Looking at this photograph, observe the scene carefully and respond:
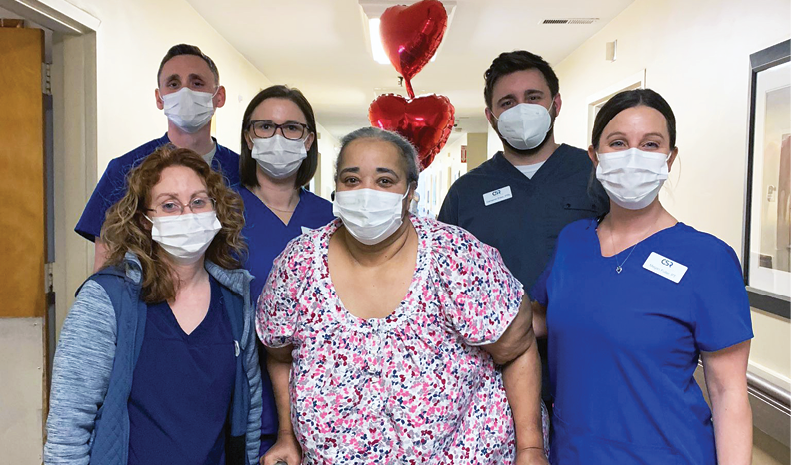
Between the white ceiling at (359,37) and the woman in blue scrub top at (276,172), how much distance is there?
2347mm

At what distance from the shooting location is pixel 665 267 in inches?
47.7

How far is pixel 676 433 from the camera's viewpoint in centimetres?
118

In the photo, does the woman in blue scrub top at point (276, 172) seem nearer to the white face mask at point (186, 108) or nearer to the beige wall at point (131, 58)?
the white face mask at point (186, 108)

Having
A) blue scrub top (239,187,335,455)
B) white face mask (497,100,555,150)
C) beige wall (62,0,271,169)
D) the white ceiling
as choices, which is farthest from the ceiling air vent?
blue scrub top (239,187,335,455)

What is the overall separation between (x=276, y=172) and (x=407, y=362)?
863 mm

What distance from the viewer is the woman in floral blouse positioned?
120cm

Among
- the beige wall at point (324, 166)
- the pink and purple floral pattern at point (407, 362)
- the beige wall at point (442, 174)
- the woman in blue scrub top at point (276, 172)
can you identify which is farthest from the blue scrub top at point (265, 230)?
the beige wall at point (442, 174)

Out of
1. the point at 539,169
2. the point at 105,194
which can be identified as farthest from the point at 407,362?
the point at 105,194

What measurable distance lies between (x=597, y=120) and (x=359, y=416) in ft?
2.99

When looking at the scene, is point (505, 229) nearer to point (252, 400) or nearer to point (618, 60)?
point (252, 400)

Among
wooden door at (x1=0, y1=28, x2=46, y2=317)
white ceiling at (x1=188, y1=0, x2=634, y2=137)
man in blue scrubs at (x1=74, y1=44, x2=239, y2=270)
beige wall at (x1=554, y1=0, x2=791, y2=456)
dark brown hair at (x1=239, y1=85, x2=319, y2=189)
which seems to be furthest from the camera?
white ceiling at (x1=188, y1=0, x2=634, y2=137)

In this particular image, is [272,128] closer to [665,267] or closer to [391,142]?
[391,142]

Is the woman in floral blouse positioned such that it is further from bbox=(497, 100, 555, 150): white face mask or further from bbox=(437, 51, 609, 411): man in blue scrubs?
bbox=(497, 100, 555, 150): white face mask

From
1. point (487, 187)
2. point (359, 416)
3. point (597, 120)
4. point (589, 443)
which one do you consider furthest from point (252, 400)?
point (597, 120)
